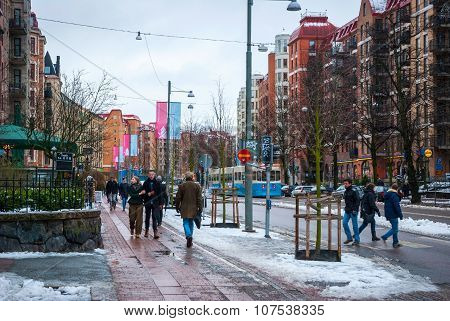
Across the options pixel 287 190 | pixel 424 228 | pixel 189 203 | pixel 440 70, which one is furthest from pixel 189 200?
pixel 287 190

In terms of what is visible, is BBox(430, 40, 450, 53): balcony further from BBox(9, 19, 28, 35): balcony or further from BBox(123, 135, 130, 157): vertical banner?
BBox(9, 19, 28, 35): balcony

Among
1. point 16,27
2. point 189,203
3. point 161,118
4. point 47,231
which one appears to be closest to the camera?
point 47,231

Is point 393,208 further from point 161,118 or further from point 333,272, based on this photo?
point 161,118

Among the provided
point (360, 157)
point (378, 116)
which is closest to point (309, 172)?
point (360, 157)

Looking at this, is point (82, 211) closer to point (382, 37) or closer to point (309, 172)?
point (382, 37)

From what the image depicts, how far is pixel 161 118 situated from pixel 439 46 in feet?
79.4

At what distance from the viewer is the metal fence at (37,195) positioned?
13602mm

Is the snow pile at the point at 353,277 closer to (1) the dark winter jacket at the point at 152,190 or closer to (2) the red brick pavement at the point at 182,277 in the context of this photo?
(2) the red brick pavement at the point at 182,277

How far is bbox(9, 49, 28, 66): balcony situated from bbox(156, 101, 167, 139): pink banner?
6.96 m

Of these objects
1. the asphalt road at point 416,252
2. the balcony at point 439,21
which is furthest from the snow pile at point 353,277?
the balcony at point 439,21

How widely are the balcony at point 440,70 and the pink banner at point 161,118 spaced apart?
1714cm

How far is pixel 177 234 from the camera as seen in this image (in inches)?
793

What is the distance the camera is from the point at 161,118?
35062mm

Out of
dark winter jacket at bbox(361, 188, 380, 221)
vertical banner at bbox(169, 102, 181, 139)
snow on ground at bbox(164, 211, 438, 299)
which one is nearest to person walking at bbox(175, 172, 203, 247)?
snow on ground at bbox(164, 211, 438, 299)
